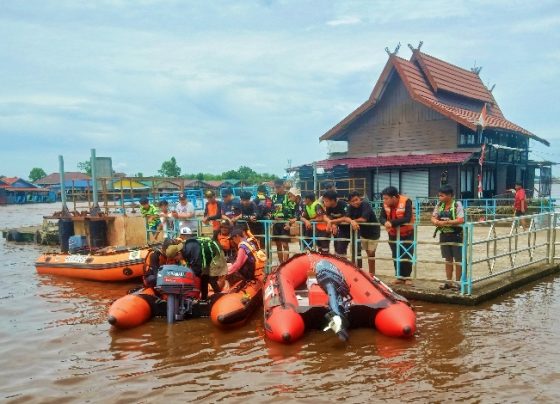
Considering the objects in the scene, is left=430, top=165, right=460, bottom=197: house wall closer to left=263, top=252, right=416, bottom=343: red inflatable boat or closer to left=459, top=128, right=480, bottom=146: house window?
left=459, top=128, right=480, bottom=146: house window

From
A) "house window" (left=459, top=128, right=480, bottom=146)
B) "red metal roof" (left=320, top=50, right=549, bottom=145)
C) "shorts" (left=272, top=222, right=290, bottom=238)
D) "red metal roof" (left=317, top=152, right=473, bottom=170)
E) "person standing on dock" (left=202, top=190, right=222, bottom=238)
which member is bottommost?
"shorts" (left=272, top=222, right=290, bottom=238)

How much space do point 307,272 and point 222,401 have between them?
3.17m

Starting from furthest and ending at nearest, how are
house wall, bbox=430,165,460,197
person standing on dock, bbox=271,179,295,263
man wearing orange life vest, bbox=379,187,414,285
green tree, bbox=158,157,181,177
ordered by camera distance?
green tree, bbox=158,157,181,177, house wall, bbox=430,165,460,197, person standing on dock, bbox=271,179,295,263, man wearing orange life vest, bbox=379,187,414,285

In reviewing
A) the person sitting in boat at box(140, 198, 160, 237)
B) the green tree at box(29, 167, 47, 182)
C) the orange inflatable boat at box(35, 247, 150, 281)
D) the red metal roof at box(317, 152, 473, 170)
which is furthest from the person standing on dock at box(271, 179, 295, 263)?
the green tree at box(29, 167, 47, 182)

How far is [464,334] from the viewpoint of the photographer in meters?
6.29

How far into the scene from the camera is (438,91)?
909 inches

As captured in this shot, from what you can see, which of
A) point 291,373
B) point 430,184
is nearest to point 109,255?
point 291,373

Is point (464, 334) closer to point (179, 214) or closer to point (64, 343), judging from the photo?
point (64, 343)

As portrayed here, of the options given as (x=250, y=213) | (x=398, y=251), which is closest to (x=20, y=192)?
(x=250, y=213)

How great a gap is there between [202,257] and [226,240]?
1233mm

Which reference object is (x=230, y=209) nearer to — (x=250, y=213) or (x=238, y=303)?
(x=250, y=213)

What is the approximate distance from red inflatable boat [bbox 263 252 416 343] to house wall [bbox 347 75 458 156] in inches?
632

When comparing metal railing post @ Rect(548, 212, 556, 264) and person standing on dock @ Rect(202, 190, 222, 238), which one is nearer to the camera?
metal railing post @ Rect(548, 212, 556, 264)

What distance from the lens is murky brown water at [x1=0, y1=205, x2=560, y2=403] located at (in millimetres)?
4809
